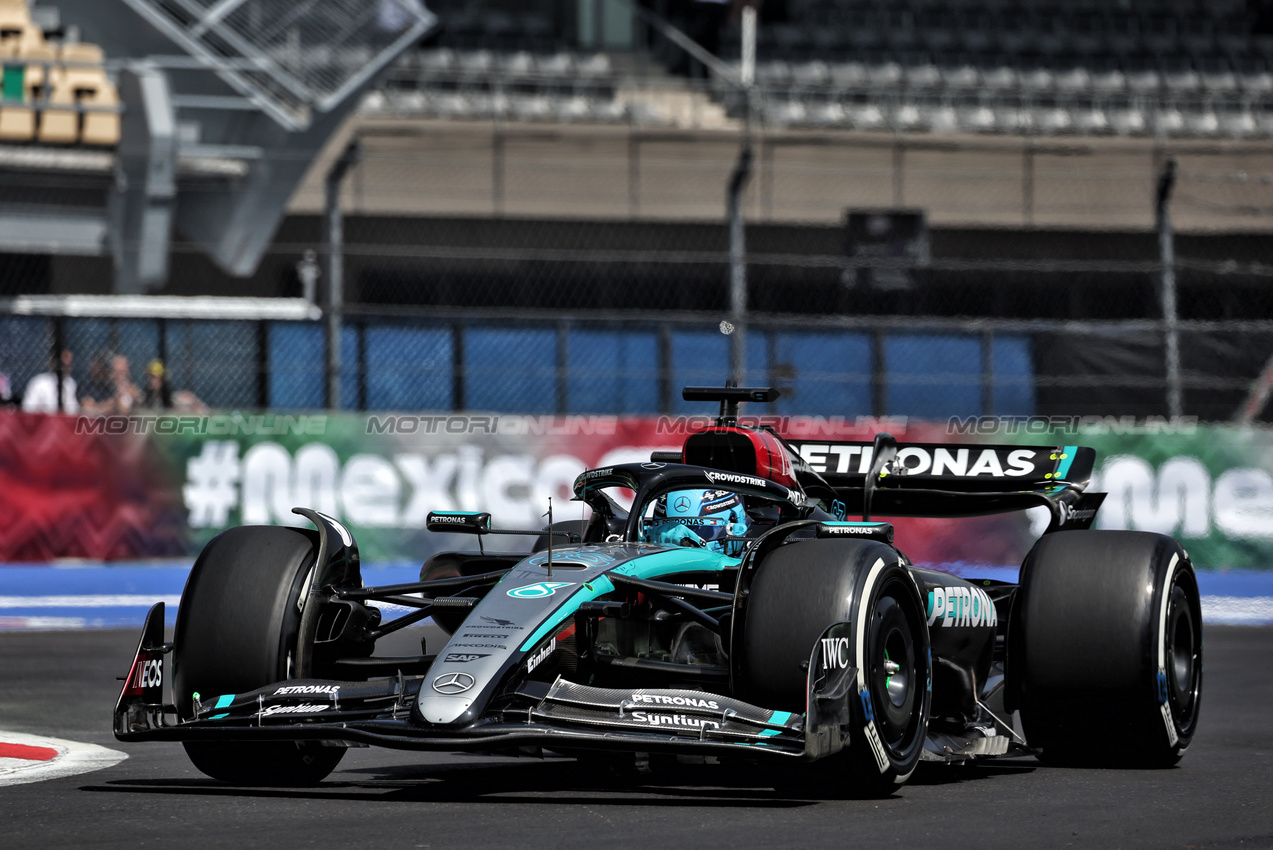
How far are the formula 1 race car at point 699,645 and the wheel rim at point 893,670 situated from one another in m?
0.01

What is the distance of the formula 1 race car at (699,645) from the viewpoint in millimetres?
5637

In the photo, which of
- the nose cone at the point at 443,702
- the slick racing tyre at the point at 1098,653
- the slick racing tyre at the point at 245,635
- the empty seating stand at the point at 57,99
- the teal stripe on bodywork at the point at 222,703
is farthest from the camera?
the empty seating stand at the point at 57,99

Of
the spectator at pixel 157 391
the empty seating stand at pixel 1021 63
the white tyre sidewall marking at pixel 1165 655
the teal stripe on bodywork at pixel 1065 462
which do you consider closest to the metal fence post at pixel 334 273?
the spectator at pixel 157 391

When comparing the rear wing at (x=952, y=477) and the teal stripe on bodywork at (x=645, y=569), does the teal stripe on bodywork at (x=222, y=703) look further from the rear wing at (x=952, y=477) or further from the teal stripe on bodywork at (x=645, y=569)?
the rear wing at (x=952, y=477)

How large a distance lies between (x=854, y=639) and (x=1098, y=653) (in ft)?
5.23

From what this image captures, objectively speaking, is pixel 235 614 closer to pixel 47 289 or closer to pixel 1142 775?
pixel 1142 775

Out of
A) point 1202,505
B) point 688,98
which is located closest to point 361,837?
point 1202,505

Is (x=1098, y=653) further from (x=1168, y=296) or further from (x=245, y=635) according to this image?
(x=1168, y=296)

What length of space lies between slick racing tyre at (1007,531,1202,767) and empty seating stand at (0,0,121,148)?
1560cm

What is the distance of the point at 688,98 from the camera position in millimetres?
24391

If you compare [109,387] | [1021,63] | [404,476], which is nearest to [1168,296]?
[404,476]

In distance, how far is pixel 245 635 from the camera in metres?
6.18

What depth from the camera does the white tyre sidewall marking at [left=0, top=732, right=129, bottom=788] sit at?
663 centimetres

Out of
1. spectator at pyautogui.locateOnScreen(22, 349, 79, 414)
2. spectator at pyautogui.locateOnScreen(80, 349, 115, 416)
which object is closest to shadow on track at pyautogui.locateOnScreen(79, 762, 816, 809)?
spectator at pyautogui.locateOnScreen(80, 349, 115, 416)
